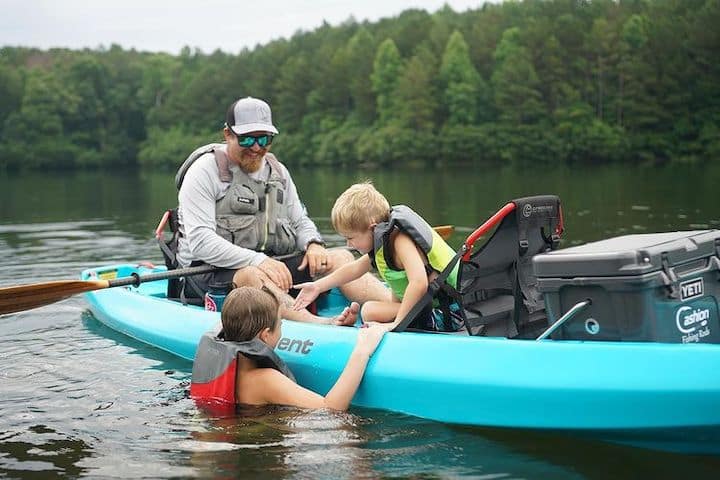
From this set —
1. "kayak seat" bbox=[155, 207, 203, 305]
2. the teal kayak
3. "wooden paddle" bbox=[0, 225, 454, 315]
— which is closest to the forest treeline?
"kayak seat" bbox=[155, 207, 203, 305]

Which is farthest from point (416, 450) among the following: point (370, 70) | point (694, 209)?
point (370, 70)

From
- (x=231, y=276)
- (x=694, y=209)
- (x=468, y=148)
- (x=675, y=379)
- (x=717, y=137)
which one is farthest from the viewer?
(x=468, y=148)

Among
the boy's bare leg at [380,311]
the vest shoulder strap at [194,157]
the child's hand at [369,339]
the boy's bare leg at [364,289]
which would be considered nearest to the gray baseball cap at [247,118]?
the vest shoulder strap at [194,157]

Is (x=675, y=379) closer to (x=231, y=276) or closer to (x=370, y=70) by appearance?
(x=231, y=276)

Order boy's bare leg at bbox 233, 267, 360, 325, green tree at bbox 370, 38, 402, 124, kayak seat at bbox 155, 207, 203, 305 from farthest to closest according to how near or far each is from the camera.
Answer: green tree at bbox 370, 38, 402, 124 < kayak seat at bbox 155, 207, 203, 305 < boy's bare leg at bbox 233, 267, 360, 325

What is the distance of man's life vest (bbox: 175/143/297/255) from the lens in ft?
22.7

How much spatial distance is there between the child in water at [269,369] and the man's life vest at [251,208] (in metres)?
1.79

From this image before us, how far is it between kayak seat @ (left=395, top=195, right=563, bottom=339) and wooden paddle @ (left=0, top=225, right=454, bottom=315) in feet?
7.01

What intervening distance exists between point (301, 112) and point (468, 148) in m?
21.6

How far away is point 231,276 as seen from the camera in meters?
6.71

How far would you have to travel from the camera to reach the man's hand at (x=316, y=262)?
6.92 m

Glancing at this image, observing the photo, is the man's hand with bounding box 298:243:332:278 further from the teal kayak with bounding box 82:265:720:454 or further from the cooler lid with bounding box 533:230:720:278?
the cooler lid with bounding box 533:230:720:278

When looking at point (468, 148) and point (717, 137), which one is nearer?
point (717, 137)

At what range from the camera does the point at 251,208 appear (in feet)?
22.8
